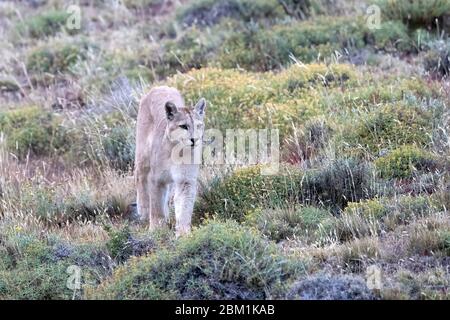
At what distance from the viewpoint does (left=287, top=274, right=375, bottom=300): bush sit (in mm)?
7688

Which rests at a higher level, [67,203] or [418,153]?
[418,153]

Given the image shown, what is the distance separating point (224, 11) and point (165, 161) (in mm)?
8736

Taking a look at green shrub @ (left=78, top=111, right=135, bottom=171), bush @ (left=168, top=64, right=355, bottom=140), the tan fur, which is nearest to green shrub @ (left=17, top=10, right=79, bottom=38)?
green shrub @ (left=78, top=111, right=135, bottom=171)

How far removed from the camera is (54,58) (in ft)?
56.1

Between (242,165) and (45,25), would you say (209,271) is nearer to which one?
(242,165)

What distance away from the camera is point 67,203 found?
36.5 ft

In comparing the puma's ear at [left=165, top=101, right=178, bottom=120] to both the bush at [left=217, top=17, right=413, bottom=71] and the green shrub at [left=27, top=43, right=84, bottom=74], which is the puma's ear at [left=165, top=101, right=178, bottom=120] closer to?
the bush at [left=217, top=17, right=413, bottom=71]

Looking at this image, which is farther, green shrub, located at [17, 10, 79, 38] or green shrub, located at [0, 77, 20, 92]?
green shrub, located at [17, 10, 79, 38]

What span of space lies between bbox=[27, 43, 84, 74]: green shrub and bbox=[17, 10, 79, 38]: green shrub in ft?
5.31

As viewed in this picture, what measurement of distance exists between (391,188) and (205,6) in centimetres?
936

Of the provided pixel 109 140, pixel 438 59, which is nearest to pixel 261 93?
pixel 109 140

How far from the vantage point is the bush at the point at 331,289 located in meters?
7.69
